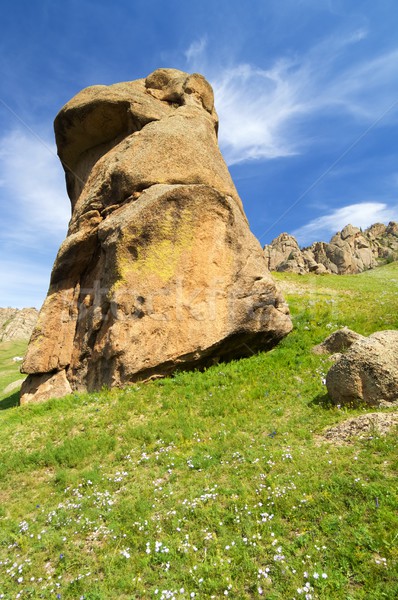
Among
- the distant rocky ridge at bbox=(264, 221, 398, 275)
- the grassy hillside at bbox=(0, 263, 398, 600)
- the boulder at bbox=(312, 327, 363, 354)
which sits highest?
the distant rocky ridge at bbox=(264, 221, 398, 275)

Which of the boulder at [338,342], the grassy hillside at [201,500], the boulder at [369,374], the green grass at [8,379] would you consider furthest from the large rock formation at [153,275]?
the boulder at [369,374]

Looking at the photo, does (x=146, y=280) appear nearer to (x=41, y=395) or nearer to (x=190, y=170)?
(x=190, y=170)

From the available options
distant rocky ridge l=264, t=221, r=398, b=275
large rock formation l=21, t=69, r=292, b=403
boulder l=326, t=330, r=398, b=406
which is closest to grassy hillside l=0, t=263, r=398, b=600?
boulder l=326, t=330, r=398, b=406

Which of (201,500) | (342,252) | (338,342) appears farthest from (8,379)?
(342,252)

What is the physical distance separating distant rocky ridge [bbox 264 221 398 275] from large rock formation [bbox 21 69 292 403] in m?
93.9

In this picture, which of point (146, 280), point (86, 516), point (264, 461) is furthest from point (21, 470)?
point (146, 280)

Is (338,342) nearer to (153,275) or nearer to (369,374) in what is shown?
(369,374)

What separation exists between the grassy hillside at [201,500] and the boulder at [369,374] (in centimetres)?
54

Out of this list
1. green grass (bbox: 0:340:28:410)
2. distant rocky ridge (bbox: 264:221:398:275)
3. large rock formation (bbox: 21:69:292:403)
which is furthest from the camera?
distant rocky ridge (bbox: 264:221:398:275)

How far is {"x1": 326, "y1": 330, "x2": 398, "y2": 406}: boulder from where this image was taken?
32.6ft

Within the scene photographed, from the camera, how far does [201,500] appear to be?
7.66 m

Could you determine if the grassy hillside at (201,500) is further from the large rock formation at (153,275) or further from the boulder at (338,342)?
the large rock formation at (153,275)

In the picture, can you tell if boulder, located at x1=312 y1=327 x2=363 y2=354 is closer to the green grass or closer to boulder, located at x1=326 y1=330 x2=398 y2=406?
boulder, located at x1=326 y1=330 x2=398 y2=406

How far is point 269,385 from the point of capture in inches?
531
